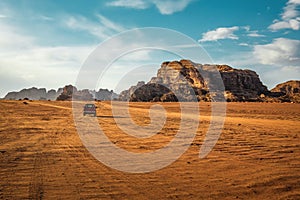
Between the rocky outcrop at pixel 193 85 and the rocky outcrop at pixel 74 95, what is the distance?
23.6 metres

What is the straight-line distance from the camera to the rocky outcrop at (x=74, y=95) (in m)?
121

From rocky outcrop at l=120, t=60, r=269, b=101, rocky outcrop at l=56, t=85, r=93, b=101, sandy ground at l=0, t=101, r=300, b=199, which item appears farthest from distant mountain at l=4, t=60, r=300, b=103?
sandy ground at l=0, t=101, r=300, b=199

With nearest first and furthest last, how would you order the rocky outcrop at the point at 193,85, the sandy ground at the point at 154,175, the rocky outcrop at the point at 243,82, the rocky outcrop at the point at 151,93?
the sandy ground at the point at 154,175 → the rocky outcrop at the point at 193,85 → the rocky outcrop at the point at 151,93 → the rocky outcrop at the point at 243,82

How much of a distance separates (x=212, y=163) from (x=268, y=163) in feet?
5.49

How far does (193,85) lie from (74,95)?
66.3 metres

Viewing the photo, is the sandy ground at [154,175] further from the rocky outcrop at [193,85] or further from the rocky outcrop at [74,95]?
the rocky outcrop at [74,95]

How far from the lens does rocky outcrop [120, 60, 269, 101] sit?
277 feet

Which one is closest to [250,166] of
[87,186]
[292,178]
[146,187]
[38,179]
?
[292,178]

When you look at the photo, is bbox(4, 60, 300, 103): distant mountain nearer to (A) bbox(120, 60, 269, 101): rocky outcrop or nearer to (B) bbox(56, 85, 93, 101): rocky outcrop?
(A) bbox(120, 60, 269, 101): rocky outcrop

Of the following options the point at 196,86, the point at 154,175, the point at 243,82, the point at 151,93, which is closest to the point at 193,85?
the point at 196,86

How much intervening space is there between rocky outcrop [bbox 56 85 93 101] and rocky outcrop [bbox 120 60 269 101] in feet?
77.3

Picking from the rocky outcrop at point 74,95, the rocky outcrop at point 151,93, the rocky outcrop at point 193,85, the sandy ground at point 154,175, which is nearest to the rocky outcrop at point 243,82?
the rocky outcrop at point 193,85

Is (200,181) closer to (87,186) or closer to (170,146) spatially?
(87,186)

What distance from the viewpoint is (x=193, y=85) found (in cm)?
9619
